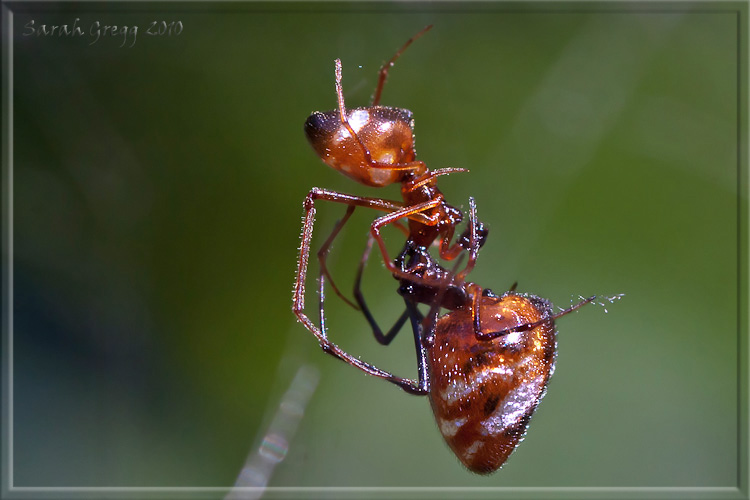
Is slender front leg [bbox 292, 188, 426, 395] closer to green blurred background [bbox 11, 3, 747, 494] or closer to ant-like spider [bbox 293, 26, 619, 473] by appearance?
ant-like spider [bbox 293, 26, 619, 473]

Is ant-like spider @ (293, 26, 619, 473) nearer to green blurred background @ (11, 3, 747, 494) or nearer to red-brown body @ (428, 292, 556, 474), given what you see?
red-brown body @ (428, 292, 556, 474)

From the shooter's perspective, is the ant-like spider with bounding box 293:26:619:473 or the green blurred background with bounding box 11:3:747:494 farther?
the green blurred background with bounding box 11:3:747:494

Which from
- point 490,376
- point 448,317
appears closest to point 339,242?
point 448,317

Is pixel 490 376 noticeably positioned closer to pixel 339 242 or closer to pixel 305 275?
pixel 305 275

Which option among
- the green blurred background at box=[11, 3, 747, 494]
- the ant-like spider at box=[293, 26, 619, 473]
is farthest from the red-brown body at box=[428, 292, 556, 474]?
the green blurred background at box=[11, 3, 747, 494]

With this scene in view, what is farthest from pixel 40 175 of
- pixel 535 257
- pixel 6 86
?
pixel 535 257

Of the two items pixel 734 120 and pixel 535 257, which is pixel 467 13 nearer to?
→ pixel 535 257
